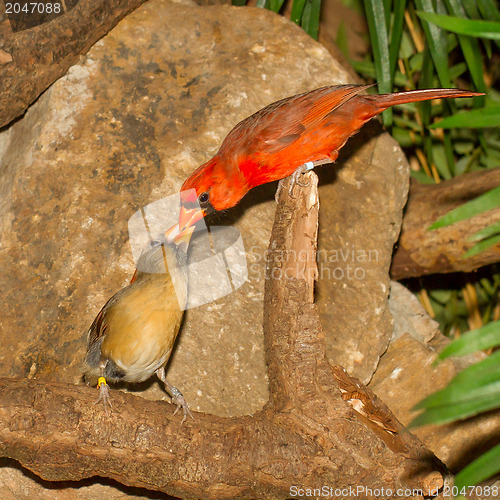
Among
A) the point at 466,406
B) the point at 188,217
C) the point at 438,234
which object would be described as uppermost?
the point at 466,406

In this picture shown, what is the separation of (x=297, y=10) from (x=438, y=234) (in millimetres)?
2034

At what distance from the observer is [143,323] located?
8.25 feet

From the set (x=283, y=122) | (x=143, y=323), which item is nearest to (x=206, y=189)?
(x=283, y=122)

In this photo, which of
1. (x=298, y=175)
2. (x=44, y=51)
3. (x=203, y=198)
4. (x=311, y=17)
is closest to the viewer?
(x=298, y=175)

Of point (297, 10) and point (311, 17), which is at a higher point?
point (297, 10)

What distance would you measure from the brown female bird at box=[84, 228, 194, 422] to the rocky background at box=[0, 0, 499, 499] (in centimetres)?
45

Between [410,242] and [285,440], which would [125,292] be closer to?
[285,440]

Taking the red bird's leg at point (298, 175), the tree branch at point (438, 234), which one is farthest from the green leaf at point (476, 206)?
the tree branch at point (438, 234)

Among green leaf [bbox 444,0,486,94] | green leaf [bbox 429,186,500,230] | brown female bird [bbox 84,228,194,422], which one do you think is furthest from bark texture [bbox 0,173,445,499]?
green leaf [bbox 444,0,486,94]

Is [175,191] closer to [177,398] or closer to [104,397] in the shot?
[177,398]

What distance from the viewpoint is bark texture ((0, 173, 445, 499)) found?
2.25 metres

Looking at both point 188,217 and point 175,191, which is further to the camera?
point 175,191

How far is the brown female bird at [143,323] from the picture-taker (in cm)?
253

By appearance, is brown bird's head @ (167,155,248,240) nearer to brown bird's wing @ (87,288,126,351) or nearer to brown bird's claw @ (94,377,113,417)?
brown bird's wing @ (87,288,126,351)
